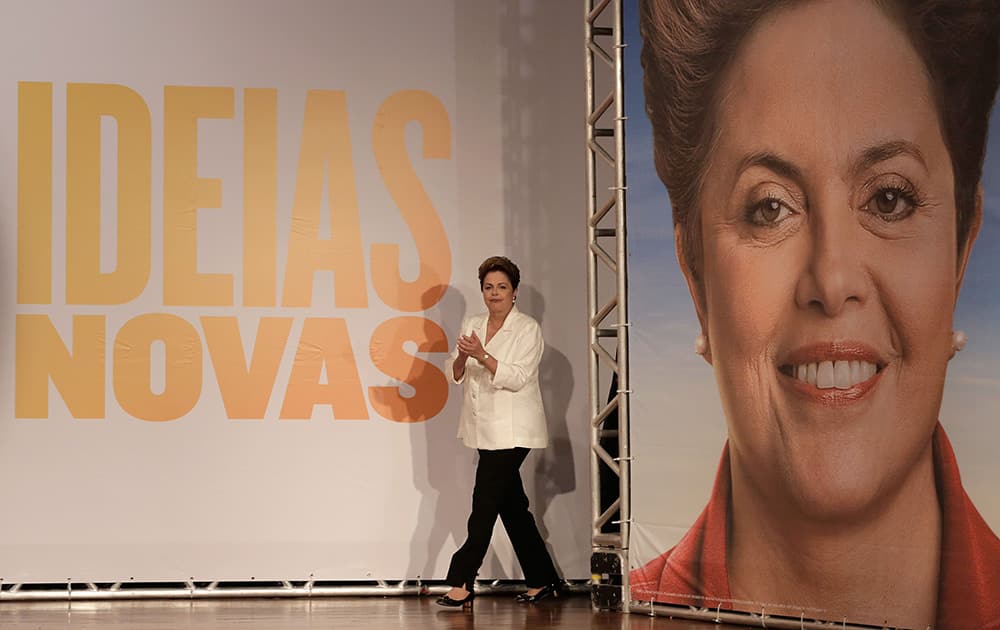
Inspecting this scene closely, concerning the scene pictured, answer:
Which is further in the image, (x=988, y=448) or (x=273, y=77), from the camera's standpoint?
(x=273, y=77)

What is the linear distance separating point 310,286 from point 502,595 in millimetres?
1950

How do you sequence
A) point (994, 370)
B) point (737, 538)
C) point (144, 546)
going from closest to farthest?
point (994, 370)
point (737, 538)
point (144, 546)

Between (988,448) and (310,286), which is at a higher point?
(310,286)

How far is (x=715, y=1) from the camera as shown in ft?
17.6

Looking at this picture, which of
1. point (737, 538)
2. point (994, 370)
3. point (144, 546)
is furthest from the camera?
point (144, 546)

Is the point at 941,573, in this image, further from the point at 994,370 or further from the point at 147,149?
the point at 147,149

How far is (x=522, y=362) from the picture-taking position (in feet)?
19.6

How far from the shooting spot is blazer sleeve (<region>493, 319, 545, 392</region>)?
5902 millimetres

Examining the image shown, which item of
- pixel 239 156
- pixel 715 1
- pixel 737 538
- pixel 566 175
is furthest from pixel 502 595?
pixel 715 1

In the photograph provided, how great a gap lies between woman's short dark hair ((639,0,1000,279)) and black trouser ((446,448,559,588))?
4.48 ft

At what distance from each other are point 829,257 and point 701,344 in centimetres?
81

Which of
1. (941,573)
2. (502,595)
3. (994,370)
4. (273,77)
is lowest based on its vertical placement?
(502,595)

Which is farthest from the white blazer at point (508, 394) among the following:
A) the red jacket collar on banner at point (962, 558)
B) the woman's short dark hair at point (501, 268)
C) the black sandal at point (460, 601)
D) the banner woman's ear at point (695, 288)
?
the red jacket collar on banner at point (962, 558)

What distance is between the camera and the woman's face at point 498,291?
238 inches
